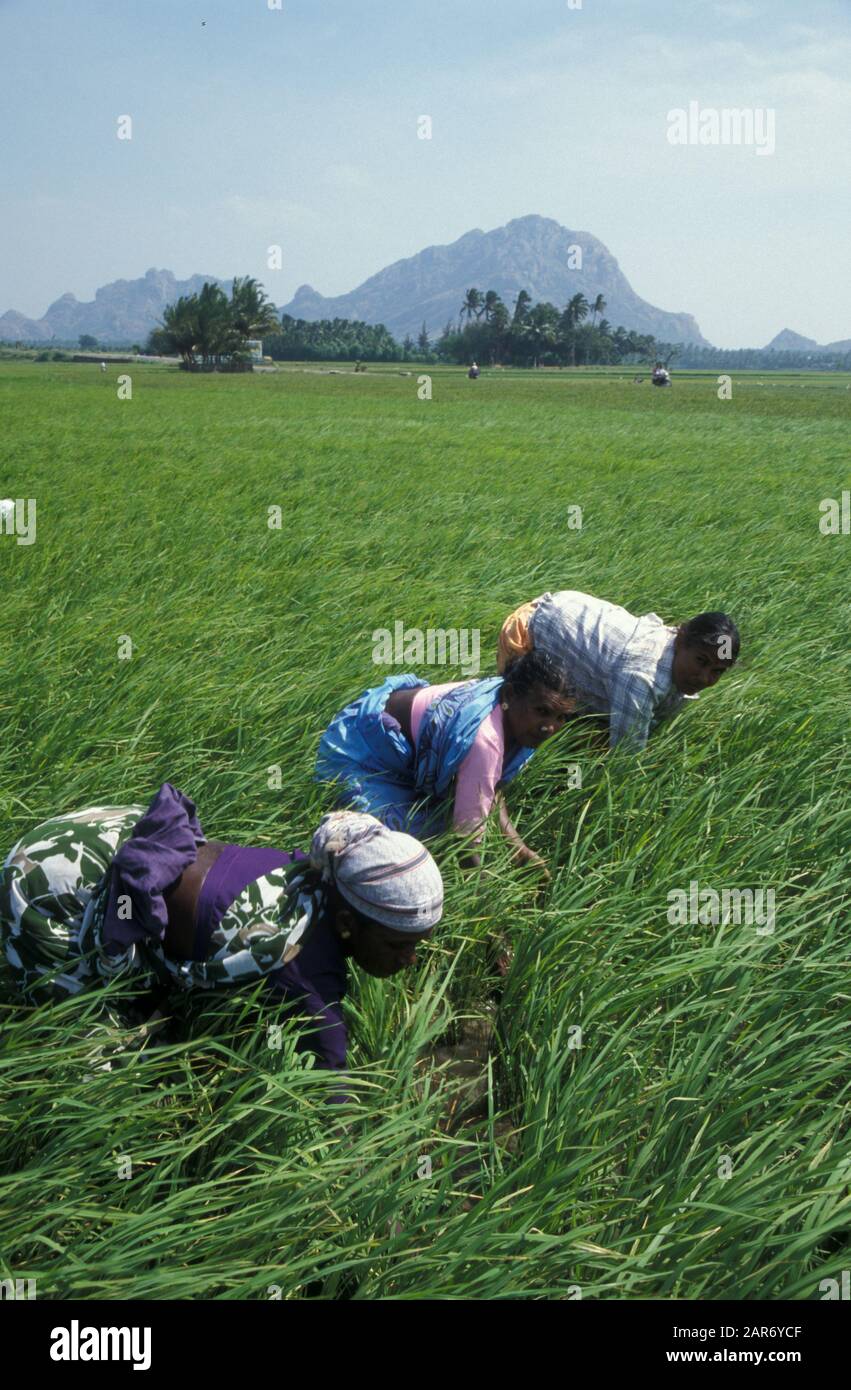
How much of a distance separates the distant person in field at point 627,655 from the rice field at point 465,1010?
118 mm

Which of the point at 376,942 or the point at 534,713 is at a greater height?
the point at 534,713

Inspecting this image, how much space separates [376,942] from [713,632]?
1569 mm

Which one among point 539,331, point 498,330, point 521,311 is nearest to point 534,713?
point 498,330

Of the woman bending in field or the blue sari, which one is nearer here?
the woman bending in field

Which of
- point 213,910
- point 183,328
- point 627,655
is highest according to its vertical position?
point 183,328

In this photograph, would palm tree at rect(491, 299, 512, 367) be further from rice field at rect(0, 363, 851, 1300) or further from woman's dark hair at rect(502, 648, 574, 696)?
woman's dark hair at rect(502, 648, 574, 696)

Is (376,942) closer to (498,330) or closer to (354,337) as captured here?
(498,330)

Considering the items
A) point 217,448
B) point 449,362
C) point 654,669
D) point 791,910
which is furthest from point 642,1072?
point 449,362

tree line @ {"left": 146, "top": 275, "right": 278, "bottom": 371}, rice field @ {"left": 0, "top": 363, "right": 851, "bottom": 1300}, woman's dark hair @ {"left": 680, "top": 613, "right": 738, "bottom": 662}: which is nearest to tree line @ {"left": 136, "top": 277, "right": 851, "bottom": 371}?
tree line @ {"left": 146, "top": 275, "right": 278, "bottom": 371}

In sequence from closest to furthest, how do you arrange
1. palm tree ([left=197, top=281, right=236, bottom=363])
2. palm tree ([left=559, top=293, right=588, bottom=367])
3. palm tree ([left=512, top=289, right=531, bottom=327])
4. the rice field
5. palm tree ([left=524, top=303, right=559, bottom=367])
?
the rice field < palm tree ([left=197, top=281, right=236, bottom=363]) < palm tree ([left=524, top=303, right=559, bottom=367]) < palm tree ([left=512, top=289, right=531, bottom=327]) < palm tree ([left=559, top=293, right=588, bottom=367])

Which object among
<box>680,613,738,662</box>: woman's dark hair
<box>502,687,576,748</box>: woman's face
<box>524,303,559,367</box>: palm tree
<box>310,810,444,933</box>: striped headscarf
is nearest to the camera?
<box>310,810,444,933</box>: striped headscarf

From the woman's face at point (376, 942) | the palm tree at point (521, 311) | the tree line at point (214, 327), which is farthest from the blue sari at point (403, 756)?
the palm tree at point (521, 311)

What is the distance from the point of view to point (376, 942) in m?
1.66

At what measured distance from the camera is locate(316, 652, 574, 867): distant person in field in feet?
7.68
